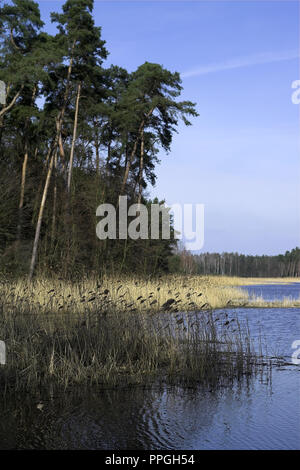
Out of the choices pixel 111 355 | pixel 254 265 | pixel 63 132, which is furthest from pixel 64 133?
pixel 254 265

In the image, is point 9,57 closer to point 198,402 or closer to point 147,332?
point 147,332

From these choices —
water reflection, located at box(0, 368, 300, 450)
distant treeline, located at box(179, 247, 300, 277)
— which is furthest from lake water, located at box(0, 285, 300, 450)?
distant treeline, located at box(179, 247, 300, 277)

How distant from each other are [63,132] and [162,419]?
19485 millimetres

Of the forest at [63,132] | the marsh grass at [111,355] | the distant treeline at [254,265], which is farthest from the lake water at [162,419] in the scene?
the distant treeline at [254,265]

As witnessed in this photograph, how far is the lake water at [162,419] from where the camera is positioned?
13.7ft

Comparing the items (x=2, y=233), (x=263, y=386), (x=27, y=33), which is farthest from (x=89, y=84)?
(x=263, y=386)

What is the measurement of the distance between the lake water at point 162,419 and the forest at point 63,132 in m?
12.3

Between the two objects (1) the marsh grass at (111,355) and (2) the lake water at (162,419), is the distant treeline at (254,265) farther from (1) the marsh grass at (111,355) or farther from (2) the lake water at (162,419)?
(2) the lake water at (162,419)

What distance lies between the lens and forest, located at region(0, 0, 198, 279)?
19438 mm

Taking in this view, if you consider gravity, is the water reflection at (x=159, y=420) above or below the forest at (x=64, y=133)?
below

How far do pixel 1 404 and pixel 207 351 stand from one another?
303 cm

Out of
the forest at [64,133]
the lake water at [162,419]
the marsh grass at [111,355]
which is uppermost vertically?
the forest at [64,133]

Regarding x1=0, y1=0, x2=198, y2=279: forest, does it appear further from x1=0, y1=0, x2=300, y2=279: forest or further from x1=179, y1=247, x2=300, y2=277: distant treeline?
x1=179, y1=247, x2=300, y2=277: distant treeline

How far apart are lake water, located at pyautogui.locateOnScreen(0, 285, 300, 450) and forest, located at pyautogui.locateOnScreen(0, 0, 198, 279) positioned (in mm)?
12339
